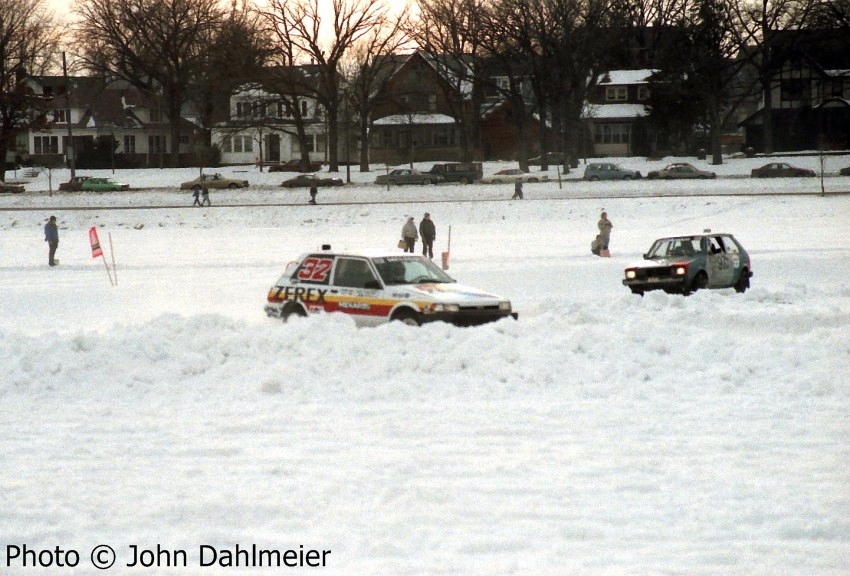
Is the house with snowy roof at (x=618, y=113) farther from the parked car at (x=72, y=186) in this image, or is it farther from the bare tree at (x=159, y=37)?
the parked car at (x=72, y=186)

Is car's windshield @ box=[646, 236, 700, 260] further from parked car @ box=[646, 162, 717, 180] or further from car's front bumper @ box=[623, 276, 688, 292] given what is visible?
parked car @ box=[646, 162, 717, 180]

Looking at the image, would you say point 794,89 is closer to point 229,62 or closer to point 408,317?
point 229,62

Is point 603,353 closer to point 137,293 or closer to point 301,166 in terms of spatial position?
point 137,293

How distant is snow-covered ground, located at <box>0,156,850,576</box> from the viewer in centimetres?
731

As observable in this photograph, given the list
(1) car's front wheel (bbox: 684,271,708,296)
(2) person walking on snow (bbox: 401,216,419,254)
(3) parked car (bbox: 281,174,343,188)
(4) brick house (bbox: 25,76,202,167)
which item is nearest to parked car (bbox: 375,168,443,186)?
(3) parked car (bbox: 281,174,343,188)

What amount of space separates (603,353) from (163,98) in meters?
81.0

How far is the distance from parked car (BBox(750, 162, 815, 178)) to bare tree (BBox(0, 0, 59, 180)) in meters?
47.4

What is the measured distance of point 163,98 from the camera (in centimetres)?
8956

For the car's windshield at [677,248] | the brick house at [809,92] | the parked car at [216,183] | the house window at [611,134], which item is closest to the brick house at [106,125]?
the parked car at [216,183]

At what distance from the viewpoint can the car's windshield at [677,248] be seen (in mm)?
23281

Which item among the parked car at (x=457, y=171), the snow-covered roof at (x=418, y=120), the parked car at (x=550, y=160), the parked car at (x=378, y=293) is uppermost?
the snow-covered roof at (x=418, y=120)

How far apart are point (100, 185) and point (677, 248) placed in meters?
53.0

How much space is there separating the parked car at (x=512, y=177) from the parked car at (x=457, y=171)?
1.35 metres

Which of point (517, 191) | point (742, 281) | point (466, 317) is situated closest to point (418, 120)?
point (517, 191)
